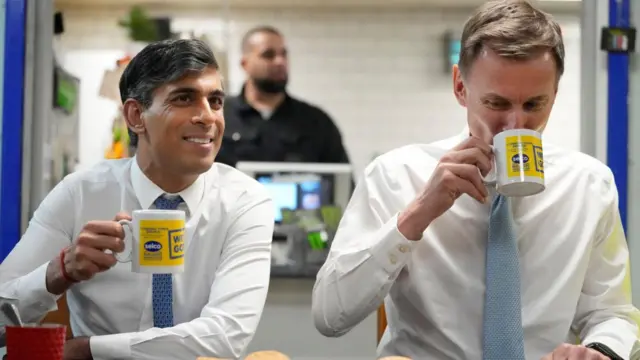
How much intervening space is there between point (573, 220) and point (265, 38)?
119 inches

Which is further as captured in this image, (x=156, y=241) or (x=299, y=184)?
(x=299, y=184)

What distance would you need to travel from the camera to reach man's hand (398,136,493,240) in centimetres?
161

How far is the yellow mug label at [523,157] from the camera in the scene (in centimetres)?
150

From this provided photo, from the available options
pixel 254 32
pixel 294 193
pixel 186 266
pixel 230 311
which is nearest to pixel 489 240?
pixel 230 311

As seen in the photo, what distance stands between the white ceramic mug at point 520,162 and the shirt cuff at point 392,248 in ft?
0.75

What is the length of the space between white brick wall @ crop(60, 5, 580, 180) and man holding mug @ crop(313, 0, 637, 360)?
3034 millimetres

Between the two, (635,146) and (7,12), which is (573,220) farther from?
(7,12)

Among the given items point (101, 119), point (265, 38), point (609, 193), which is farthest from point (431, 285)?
point (101, 119)

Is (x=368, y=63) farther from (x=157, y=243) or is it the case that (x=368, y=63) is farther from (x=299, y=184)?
(x=157, y=243)

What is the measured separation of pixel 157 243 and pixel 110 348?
29 cm

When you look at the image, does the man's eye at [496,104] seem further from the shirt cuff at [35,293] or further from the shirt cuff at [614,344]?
the shirt cuff at [35,293]

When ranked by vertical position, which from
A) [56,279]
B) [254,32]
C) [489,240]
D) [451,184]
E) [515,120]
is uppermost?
[254,32]

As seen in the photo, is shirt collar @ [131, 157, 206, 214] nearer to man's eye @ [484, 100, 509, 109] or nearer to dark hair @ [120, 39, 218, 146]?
dark hair @ [120, 39, 218, 146]

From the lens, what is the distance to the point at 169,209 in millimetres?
1992
